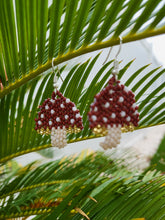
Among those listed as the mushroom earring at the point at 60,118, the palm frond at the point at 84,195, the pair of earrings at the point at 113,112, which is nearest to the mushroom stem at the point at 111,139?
the pair of earrings at the point at 113,112

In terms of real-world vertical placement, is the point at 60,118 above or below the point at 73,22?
below

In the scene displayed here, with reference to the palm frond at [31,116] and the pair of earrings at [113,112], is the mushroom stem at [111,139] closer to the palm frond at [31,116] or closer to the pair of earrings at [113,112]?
the pair of earrings at [113,112]

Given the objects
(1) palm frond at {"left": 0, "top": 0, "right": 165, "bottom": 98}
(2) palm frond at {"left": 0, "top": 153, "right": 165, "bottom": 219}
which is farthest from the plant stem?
(2) palm frond at {"left": 0, "top": 153, "right": 165, "bottom": 219}

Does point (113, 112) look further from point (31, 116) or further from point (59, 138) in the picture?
point (31, 116)

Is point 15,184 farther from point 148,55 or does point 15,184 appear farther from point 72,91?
point 148,55

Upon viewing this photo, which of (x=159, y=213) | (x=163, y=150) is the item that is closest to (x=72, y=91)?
(x=159, y=213)

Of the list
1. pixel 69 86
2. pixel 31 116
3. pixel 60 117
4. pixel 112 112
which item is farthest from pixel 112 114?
pixel 31 116
